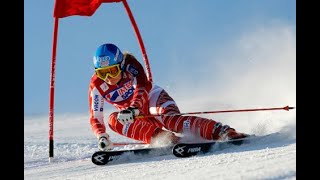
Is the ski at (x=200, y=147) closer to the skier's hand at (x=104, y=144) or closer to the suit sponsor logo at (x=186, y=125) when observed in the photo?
the suit sponsor logo at (x=186, y=125)

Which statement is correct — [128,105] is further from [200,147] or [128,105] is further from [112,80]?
[200,147]

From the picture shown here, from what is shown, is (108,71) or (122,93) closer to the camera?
(108,71)

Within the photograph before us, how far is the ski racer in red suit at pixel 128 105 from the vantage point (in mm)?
6836

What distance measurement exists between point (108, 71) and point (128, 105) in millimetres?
604

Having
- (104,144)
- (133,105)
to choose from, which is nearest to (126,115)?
(133,105)

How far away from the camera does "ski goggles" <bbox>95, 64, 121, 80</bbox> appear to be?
6.84 meters

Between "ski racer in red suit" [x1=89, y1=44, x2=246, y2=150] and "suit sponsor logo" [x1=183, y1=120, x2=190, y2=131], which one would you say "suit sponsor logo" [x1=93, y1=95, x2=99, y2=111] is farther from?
"suit sponsor logo" [x1=183, y1=120, x2=190, y2=131]

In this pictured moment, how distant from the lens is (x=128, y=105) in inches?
286

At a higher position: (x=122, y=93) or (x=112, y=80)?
(x=112, y=80)

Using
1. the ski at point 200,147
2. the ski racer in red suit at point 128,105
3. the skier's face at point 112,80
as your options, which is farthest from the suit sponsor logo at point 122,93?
the ski at point 200,147
